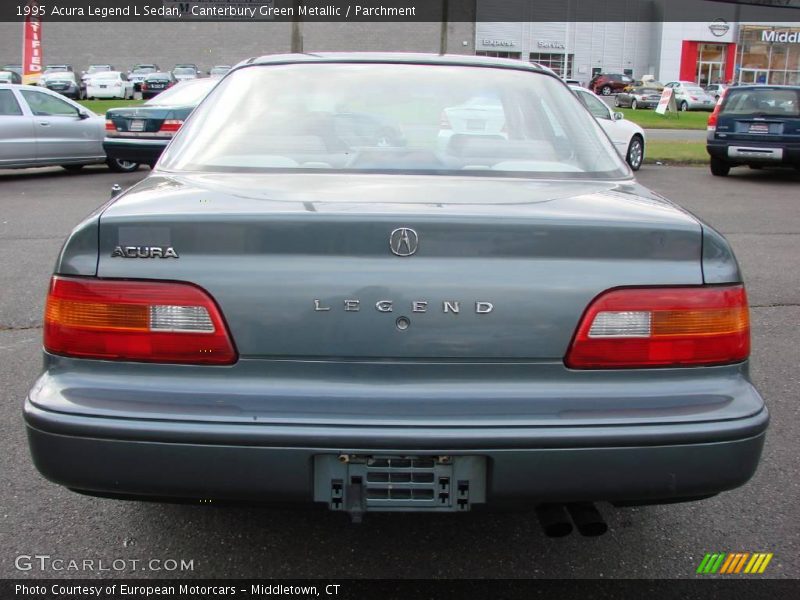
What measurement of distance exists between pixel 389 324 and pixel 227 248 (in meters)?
0.45

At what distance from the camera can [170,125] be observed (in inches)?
450

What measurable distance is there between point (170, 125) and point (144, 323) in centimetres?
1006

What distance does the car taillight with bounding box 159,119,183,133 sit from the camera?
1140 centimetres

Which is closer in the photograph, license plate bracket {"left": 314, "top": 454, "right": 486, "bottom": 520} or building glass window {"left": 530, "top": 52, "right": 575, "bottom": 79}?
license plate bracket {"left": 314, "top": 454, "right": 486, "bottom": 520}

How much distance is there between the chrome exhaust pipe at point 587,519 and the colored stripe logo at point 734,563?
0.61 meters

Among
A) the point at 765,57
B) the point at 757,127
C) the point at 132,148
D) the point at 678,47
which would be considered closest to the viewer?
the point at 132,148

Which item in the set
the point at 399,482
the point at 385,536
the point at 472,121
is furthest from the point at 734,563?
the point at 472,121

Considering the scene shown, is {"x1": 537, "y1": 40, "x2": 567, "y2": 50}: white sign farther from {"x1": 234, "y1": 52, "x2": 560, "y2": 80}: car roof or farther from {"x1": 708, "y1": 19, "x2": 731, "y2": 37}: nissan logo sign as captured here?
{"x1": 234, "y1": 52, "x2": 560, "y2": 80}: car roof

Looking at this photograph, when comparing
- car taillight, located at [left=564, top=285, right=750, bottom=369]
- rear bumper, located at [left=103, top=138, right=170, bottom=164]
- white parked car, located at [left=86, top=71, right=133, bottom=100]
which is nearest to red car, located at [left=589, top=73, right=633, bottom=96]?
white parked car, located at [left=86, top=71, right=133, bottom=100]

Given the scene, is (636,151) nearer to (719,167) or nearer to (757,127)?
(719,167)

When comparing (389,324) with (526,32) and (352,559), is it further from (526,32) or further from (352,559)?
(526,32)

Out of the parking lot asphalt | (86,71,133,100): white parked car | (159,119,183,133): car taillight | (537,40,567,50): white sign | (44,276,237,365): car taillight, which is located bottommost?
the parking lot asphalt

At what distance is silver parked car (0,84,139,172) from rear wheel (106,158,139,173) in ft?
0.29

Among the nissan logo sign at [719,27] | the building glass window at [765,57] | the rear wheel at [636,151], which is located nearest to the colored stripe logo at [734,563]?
the rear wheel at [636,151]
